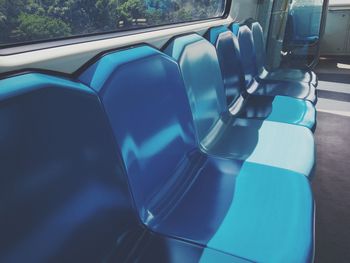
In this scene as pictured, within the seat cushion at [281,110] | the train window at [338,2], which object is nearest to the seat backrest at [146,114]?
the seat cushion at [281,110]

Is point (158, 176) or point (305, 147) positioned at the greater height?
point (158, 176)

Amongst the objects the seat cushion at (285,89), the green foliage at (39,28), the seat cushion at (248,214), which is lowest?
the seat cushion at (285,89)

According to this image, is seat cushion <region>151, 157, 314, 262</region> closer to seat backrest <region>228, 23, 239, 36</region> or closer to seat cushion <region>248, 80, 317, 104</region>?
seat cushion <region>248, 80, 317, 104</region>

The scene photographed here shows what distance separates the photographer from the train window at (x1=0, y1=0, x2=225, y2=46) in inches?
36.8

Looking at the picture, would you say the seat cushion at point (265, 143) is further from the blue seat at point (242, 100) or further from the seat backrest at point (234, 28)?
the seat backrest at point (234, 28)

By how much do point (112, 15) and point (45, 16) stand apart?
0.37m

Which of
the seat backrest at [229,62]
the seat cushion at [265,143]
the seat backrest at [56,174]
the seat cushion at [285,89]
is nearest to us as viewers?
the seat backrest at [56,174]

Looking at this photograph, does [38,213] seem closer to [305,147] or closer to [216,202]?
[216,202]

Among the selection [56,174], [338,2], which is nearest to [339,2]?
[338,2]

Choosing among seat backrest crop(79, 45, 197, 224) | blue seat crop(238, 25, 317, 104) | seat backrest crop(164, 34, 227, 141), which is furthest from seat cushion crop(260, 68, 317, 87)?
seat backrest crop(79, 45, 197, 224)

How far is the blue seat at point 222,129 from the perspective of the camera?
138 centimetres

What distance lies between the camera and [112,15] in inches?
53.9

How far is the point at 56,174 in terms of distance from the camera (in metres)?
0.72

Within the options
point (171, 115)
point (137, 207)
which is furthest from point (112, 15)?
point (137, 207)
